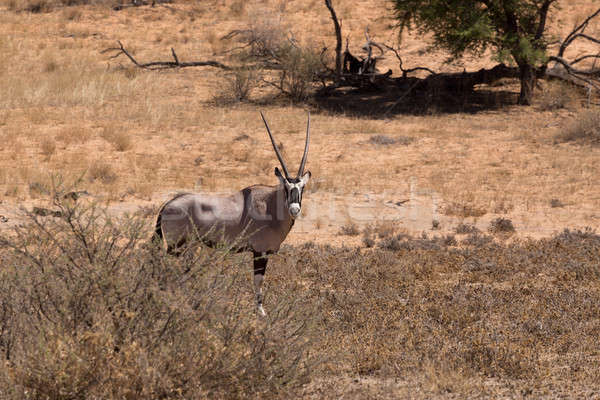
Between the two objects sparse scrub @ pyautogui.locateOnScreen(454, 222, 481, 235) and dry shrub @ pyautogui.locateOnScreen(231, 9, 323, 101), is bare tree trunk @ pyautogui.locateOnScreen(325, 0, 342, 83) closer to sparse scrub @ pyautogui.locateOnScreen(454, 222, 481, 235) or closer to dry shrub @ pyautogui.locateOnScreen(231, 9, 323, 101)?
dry shrub @ pyautogui.locateOnScreen(231, 9, 323, 101)

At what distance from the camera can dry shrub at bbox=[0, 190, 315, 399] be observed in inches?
153

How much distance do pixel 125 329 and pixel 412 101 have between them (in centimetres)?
1672

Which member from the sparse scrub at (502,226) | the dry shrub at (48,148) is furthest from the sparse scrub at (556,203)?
the dry shrub at (48,148)

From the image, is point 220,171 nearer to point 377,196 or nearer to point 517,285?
point 377,196

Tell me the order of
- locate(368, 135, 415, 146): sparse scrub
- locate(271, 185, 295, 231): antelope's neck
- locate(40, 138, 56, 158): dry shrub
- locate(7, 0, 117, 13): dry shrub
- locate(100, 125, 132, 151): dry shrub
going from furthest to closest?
locate(7, 0, 117, 13): dry shrub → locate(368, 135, 415, 146): sparse scrub → locate(100, 125, 132, 151): dry shrub → locate(40, 138, 56, 158): dry shrub → locate(271, 185, 295, 231): antelope's neck

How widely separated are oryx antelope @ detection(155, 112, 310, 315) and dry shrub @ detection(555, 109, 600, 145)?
A: 35.0ft

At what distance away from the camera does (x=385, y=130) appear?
16.7 metres

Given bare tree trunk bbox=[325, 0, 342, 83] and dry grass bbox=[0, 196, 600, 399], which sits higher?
bare tree trunk bbox=[325, 0, 342, 83]

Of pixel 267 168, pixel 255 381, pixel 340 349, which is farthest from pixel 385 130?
Result: pixel 255 381

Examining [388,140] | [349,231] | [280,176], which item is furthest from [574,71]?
[280,176]

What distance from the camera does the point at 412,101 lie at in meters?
19.9

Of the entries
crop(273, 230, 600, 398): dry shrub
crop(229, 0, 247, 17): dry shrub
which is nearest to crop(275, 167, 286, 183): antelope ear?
crop(273, 230, 600, 398): dry shrub

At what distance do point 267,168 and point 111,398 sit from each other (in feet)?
33.1

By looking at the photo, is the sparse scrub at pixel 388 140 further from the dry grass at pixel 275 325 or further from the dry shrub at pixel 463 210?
the dry grass at pixel 275 325
